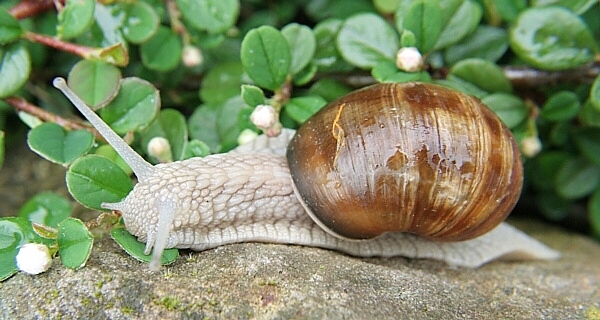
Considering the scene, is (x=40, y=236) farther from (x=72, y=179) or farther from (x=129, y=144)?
(x=129, y=144)

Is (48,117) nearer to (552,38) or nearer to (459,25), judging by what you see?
(459,25)

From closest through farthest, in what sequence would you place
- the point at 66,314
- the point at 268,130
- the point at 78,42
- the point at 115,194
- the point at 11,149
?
the point at 66,314 → the point at 115,194 → the point at 268,130 → the point at 78,42 → the point at 11,149

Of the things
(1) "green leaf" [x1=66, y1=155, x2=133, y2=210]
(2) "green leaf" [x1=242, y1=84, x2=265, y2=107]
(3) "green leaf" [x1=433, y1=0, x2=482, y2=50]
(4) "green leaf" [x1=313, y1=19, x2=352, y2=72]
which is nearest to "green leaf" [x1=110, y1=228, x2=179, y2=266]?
(1) "green leaf" [x1=66, y1=155, x2=133, y2=210]

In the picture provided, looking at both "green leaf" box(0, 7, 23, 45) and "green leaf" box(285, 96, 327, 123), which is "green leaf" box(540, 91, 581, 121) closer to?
"green leaf" box(285, 96, 327, 123)

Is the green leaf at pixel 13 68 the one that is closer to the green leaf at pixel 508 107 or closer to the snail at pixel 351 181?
the snail at pixel 351 181

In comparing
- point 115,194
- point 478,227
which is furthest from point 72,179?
point 478,227

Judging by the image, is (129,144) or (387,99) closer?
(387,99)
